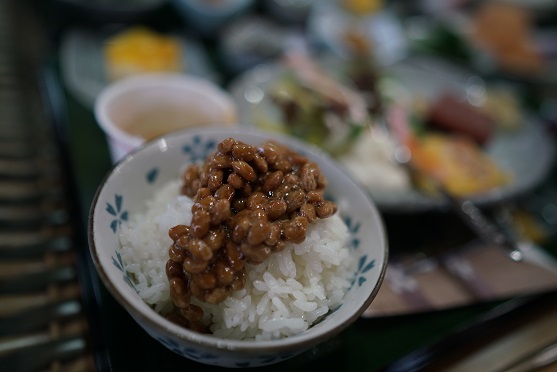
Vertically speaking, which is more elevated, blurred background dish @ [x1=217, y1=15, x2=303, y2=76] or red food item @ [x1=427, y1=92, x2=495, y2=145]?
blurred background dish @ [x1=217, y1=15, x2=303, y2=76]

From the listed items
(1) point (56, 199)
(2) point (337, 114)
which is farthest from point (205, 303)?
(2) point (337, 114)

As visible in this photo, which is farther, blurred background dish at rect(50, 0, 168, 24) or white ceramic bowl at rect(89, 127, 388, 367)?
blurred background dish at rect(50, 0, 168, 24)

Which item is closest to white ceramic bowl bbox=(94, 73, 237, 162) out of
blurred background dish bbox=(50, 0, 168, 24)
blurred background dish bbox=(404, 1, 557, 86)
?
blurred background dish bbox=(50, 0, 168, 24)

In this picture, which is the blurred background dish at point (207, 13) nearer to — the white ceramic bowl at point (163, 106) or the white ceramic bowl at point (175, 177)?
the white ceramic bowl at point (163, 106)

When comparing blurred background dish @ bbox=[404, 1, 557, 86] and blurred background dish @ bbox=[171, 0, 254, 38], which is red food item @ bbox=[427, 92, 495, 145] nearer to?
blurred background dish @ bbox=[404, 1, 557, 86]

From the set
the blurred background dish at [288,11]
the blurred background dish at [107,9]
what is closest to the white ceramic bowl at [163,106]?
the blurred background dish at [107,9]

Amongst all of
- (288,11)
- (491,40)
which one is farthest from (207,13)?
(491,40)
